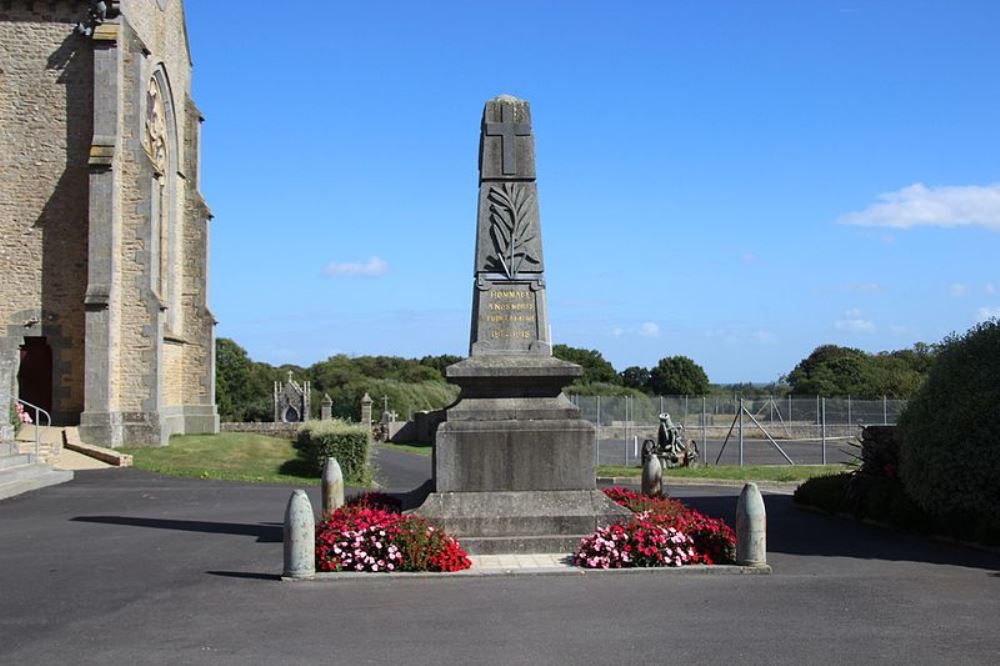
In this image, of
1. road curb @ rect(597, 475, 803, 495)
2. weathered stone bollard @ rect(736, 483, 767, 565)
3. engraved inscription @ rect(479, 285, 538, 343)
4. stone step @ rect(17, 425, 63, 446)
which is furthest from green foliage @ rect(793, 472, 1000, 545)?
stone step @ rect(17, 425, 63, 446)

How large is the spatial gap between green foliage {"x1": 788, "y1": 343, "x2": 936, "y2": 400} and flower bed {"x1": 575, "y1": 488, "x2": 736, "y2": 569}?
48025mm

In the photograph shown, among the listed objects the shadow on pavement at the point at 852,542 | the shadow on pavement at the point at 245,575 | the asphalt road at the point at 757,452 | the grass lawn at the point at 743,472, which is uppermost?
the shadow on pavement at the point at 245,575

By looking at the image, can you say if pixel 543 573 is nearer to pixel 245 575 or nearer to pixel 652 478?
pixel 245 575

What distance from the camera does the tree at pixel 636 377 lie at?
8900cm

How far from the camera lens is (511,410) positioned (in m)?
11.0

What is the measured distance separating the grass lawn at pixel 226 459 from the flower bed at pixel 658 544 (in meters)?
13.9

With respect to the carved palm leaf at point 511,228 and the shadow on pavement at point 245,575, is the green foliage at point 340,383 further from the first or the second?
the shadow on pavement at point 245,575

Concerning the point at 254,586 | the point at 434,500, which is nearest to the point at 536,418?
the point at 434,500

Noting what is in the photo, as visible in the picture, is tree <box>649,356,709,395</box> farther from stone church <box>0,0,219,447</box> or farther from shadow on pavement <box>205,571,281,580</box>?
shadow on pavement <box>205,571,281,580</box>

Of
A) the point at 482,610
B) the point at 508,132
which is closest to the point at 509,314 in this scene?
the point at 508,132

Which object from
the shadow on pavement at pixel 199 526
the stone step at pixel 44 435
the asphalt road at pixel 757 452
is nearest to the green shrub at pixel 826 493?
the shadow on pavement at pixel 199 526

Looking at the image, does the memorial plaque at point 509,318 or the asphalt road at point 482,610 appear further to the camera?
the memorial plaque at point 509,318

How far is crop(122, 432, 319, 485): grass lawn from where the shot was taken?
75.9 ft

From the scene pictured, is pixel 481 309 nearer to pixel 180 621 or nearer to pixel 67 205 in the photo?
pixel 180 621
